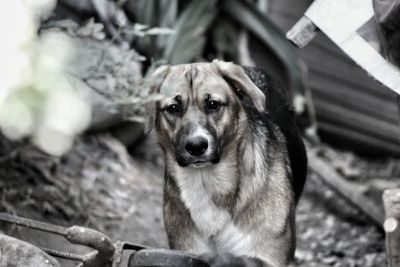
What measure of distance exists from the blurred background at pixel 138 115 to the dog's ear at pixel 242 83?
39 cm

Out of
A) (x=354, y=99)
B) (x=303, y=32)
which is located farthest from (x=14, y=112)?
(x=354, y=99)

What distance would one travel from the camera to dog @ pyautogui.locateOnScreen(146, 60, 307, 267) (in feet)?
15.2

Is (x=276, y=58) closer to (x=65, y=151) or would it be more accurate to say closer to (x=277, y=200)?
(x=65, y=151)

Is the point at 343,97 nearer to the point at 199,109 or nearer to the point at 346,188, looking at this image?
the point at 346,188

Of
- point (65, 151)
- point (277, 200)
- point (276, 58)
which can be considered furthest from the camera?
point (276, 58)

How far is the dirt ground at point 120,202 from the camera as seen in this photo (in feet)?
20.4

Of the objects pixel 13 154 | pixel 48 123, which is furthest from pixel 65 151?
pixel 48 123

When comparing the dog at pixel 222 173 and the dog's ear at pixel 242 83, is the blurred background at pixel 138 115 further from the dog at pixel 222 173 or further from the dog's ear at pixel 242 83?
the dog's ear at pixel 242 83

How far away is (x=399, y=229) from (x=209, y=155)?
922mm

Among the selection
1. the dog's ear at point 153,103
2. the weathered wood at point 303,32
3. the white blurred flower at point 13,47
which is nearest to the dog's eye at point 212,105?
the dog's ear at point 153,103

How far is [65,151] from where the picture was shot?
689 cm

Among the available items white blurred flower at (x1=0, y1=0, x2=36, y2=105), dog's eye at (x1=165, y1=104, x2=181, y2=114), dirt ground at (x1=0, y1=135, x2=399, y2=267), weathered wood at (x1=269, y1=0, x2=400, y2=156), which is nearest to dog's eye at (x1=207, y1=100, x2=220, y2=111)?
dog's eye at (x1=165, y1=104, x2=181, y2=114)

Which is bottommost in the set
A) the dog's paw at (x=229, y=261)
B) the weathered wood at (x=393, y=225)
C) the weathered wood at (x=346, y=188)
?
the weathered wood at (x=346, y=188)

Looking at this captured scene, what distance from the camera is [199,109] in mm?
4609
